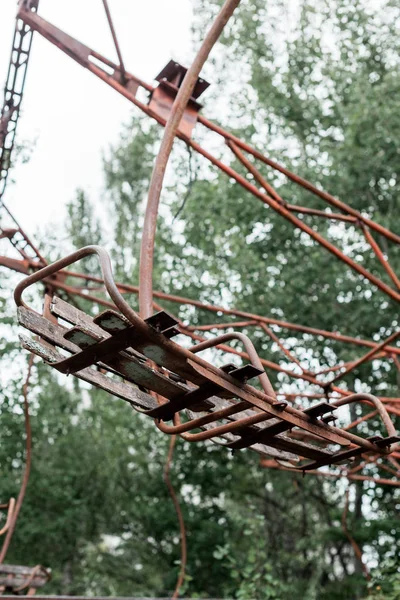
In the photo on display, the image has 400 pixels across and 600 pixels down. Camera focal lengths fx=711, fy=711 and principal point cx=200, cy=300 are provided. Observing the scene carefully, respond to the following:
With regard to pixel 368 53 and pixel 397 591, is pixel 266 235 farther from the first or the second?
pixel 397 591

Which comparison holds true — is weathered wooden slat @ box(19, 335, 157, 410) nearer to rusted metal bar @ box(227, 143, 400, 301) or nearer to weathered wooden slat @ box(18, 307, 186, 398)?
weathered wooden slat @ box(18, 307, 186, 398)

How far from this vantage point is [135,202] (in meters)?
22.0

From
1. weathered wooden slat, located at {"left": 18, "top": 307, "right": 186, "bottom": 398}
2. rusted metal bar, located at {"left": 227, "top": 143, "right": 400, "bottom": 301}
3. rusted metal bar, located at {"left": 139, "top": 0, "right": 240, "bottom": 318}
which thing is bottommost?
weathered wooden slat, located at {"left": 18, "top": 307, "right": 186, "bottom": 398}

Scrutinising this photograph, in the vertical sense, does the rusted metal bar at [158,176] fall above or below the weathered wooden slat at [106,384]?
above

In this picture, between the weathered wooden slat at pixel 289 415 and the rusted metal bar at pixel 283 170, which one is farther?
the rusted metal bar at pixel 283 170

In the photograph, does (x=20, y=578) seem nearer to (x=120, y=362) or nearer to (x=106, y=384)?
(x=106, y=384)

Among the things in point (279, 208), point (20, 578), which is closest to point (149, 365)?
point (279, 208)

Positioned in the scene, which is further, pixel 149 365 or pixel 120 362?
pixel 149 365

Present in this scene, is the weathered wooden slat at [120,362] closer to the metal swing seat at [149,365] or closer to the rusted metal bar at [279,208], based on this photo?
the metal swing seat at [149,365]

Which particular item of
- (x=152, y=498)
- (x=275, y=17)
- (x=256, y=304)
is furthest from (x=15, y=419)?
(x=275, y=17)

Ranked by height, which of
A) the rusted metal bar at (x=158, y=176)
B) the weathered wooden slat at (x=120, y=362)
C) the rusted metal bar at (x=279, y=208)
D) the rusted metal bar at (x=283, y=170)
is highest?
the rusted metal bar at (x=283, y=170)

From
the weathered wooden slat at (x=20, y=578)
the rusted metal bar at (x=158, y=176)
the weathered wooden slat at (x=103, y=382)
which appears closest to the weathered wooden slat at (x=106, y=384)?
the weathered wooden slat at (x=103, y=382)

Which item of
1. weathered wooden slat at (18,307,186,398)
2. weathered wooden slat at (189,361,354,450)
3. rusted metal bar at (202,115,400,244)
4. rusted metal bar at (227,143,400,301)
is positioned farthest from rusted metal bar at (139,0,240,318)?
rusted metal bar at (227,143,400,301)

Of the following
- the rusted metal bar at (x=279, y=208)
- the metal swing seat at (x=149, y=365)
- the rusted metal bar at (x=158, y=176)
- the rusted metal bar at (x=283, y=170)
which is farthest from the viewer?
the rusted metal bar at (x=279, y=208)
